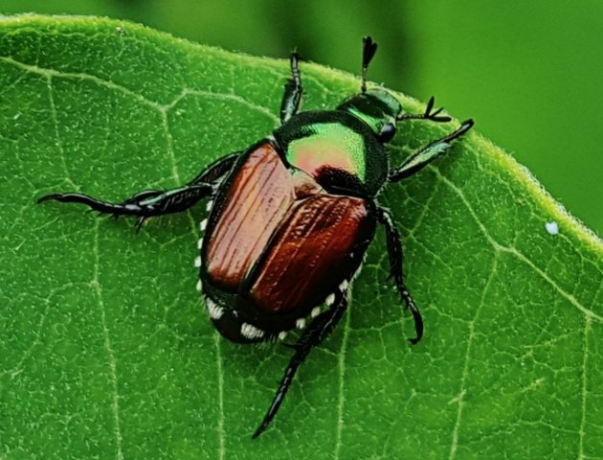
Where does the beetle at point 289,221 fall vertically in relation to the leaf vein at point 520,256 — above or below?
below

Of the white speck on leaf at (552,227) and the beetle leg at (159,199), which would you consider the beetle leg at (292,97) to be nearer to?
the beetle leg at (159,199)

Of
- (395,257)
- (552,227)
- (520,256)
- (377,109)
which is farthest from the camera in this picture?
(377,109)

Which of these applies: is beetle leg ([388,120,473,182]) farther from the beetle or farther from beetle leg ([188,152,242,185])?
beetle leg ([188,152,242,185])

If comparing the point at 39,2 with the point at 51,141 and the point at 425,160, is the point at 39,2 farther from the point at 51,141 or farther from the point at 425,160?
the point at 425,160

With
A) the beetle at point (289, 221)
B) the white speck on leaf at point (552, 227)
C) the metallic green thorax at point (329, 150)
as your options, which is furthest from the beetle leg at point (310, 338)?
the white speck on leaf at point (552, 227)

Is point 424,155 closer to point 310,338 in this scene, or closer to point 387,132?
point 387,132

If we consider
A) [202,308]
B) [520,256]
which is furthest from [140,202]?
[520,256]

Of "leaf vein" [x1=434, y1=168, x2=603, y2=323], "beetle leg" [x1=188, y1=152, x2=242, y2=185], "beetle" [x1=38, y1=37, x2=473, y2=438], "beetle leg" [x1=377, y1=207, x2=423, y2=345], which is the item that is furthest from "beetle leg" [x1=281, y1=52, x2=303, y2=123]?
"leaf vein" [x1=434, y1=168, x2=603, y2=323]

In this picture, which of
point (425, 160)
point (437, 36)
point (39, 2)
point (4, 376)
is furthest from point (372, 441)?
point (39, 2)
